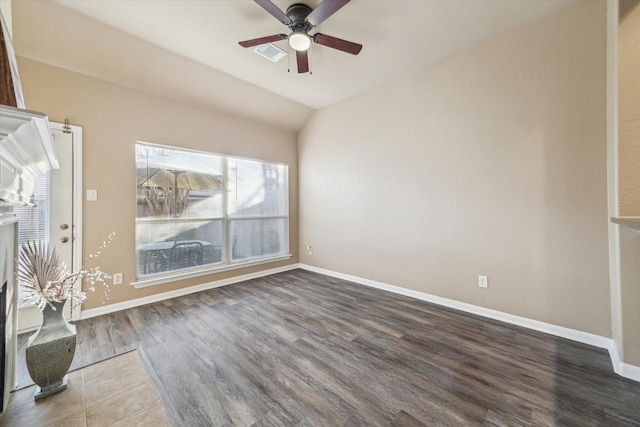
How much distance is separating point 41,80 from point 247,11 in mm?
2246

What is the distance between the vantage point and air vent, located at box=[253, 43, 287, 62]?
269cm

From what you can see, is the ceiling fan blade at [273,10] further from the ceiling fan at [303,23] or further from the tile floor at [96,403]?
the tile floor at [96,403]

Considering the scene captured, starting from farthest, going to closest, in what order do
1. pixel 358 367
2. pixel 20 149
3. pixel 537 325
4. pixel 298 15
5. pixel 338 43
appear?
1. pixel 537 325
2. pixel 338 43
3. pixel 298 15
4. pixel 358 367
5. pixel 20 149

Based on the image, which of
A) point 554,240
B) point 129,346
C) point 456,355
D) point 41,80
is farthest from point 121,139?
point 554,240

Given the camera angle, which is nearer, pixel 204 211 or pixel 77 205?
pixel 77 205

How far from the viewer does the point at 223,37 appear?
256cm

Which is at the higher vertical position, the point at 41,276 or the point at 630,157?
the point at 630,157

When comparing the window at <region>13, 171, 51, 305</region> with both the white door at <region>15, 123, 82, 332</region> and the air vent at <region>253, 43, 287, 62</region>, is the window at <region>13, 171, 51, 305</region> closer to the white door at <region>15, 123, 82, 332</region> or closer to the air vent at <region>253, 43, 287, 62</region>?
the white door at <region>15, 123, 82, 332</region>

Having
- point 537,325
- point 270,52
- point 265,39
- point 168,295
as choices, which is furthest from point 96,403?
point 537,325

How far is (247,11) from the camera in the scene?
223cm

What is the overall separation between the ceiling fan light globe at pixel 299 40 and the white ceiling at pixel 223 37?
296 mm

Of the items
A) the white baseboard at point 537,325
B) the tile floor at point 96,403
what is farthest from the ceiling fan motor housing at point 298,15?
the white baseboard at point 537,325

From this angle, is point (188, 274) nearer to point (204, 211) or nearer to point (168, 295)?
point (168, 295)

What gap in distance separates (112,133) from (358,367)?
11.9 feet
